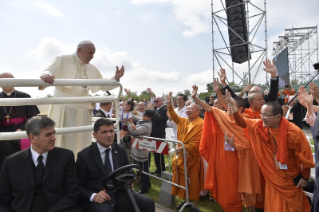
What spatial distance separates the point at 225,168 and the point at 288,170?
105 centimetres

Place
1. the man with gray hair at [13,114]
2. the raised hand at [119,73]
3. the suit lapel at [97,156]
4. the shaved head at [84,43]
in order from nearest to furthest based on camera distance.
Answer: the suit lapel at [97,156] → the raised hand at [119,73] → the shaved head at [84,43] → the man with gray hair at [13,114]

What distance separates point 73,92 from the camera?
12.0 ft

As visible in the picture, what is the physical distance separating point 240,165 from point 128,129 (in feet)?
7.97

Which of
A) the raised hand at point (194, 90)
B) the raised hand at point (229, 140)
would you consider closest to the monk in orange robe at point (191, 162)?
the raised hand at point (194, 90)

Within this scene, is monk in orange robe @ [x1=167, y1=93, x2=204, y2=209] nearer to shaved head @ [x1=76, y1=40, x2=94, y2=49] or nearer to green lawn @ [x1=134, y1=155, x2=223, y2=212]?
green lawn @ [x1=134, y1=155, x2=223, y2=212]

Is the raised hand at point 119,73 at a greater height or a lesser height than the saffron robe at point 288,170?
greater

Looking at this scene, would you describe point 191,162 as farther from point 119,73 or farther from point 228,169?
point 119,73

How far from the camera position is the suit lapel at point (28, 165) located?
8.13ft

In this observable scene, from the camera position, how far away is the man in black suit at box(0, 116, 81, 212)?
245cm

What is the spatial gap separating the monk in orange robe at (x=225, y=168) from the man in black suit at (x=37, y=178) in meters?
2.38

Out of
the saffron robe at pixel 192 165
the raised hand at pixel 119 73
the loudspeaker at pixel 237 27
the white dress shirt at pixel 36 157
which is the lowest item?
the saffron robe at pixel 192 165

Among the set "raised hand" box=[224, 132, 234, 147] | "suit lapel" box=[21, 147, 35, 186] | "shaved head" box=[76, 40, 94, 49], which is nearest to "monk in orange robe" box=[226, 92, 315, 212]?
"raised hand" box=[224, 132, 234, 147]

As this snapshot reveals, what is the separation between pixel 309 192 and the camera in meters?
3.63

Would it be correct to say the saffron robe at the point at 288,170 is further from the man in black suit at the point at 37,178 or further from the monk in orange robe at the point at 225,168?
the man in black suit at the point at 37,178
